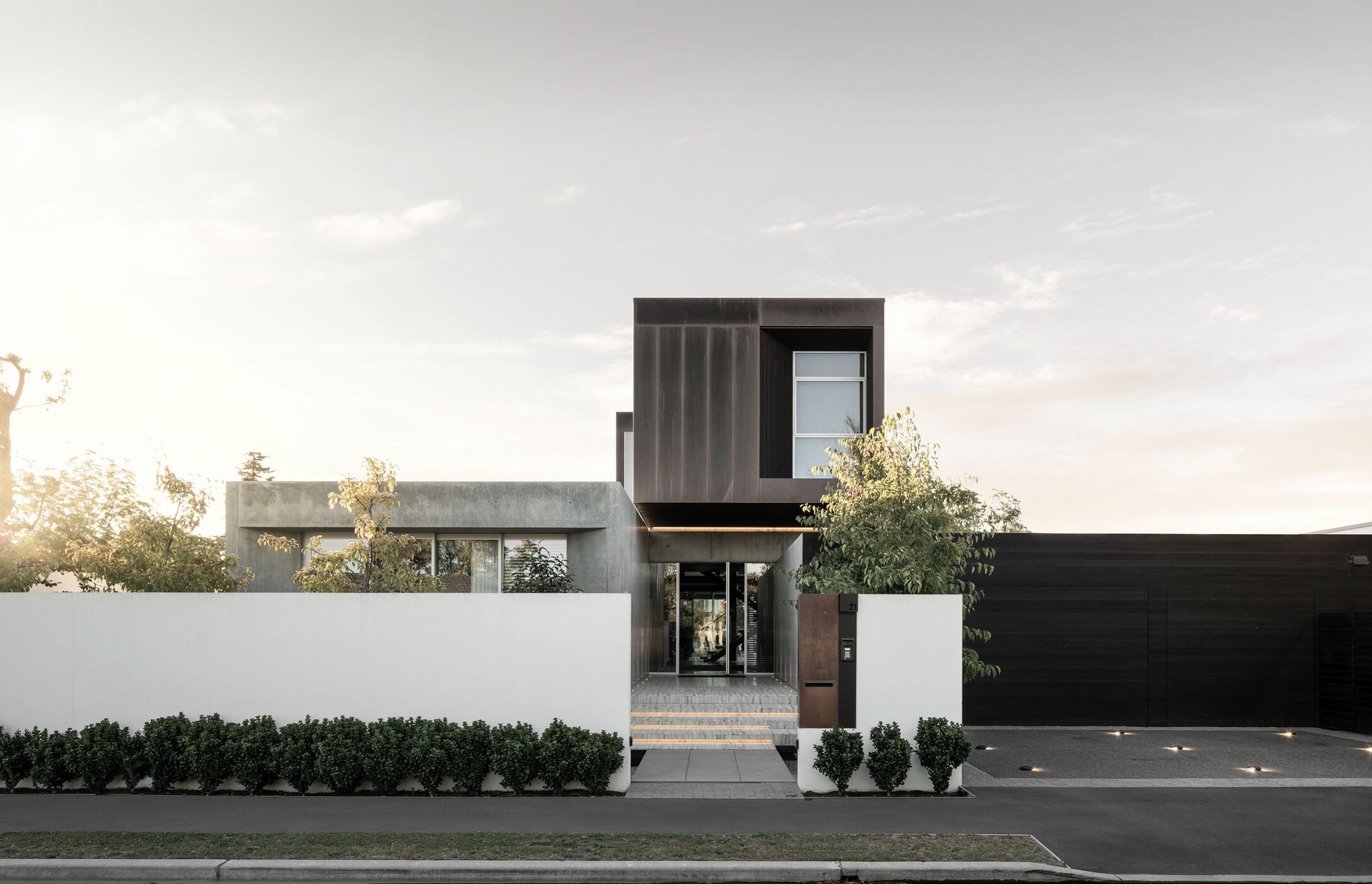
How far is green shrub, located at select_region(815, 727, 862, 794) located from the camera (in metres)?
9.73

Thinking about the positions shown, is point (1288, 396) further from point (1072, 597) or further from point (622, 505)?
point (622, 505)

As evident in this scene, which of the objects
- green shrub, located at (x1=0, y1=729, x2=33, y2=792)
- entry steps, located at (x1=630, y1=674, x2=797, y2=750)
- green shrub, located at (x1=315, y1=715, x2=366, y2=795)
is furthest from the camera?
entry steps, located at (x1=630, y1=674, x2=797, y2=750)

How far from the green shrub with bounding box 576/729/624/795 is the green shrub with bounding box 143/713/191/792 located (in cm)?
419

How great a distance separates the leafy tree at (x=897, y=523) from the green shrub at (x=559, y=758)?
3468 mm

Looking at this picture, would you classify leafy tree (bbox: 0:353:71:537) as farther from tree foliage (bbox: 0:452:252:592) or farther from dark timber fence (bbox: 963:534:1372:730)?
dark timber fence (bbox: 963:534:1372:730)

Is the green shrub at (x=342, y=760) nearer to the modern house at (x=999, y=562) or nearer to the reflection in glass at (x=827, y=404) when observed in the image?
the modern house at (x=999, y=562)

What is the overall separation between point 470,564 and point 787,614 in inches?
239

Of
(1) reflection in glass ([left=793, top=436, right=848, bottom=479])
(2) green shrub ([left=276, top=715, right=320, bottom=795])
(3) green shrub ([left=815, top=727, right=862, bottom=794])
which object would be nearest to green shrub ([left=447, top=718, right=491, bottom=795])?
(2) green shrub ([left=276, top=715, right=320, bottom=795])

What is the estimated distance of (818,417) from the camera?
18.2 meters

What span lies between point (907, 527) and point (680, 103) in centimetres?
784

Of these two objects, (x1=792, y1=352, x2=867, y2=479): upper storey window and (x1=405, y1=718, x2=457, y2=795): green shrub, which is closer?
(x1=405, y1=718, x2=457, y2=795): green shrub

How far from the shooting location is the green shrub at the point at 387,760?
9516 millimetres

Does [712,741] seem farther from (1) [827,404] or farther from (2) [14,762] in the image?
(2) [14,762]

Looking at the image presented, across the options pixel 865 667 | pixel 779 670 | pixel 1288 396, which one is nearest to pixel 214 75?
pixel 865 667
